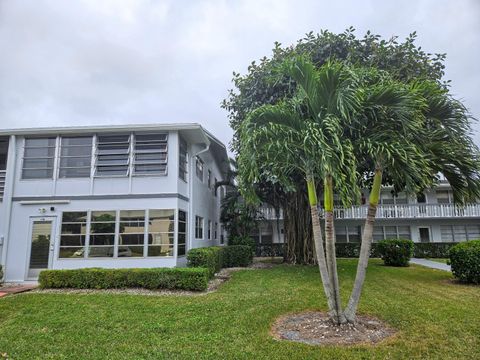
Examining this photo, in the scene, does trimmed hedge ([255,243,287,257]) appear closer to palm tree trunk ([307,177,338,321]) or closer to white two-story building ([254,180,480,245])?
white two-story building ([254,180,480,245])

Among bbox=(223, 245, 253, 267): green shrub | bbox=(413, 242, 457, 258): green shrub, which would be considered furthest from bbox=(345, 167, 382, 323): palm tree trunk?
bbox=(413, 242, 457, 258): green shrub

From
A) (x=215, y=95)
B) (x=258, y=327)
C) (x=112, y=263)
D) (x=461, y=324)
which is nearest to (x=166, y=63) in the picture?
(x=215, y=95)

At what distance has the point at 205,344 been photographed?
5234 mm

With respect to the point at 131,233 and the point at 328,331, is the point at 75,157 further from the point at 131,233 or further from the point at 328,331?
the point at 328,331

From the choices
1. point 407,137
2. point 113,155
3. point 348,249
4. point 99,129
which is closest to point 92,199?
point 113,155

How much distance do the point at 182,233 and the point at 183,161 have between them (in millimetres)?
2894

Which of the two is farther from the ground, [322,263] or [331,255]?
[331,255]

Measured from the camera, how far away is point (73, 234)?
469 inches

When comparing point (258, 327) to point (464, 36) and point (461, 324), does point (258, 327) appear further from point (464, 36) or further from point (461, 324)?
point (464, 36)

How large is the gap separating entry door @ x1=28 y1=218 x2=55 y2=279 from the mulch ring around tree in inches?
372

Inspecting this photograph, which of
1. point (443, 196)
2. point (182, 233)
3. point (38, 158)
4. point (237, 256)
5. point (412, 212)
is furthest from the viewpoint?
point (443, 196)

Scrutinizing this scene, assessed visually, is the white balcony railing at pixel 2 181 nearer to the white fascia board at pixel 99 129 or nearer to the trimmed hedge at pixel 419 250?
the white fascia board at pixel 99 129

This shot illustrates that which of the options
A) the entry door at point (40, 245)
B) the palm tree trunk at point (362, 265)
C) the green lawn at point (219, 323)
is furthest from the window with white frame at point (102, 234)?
the palm tree trunk at point (362, 265)

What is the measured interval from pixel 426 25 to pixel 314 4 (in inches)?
175
